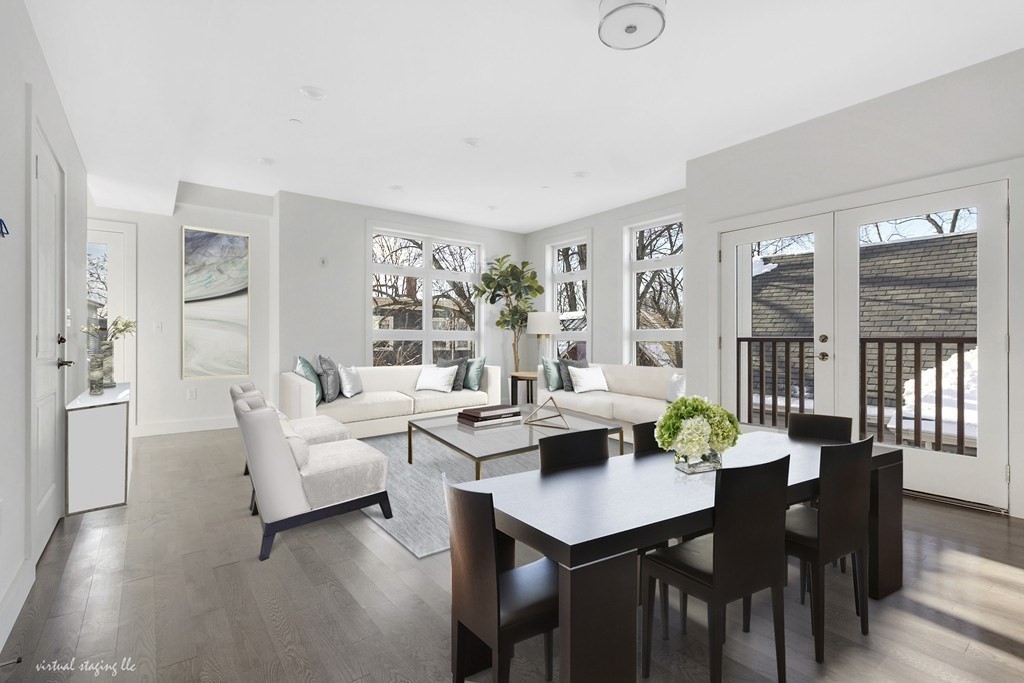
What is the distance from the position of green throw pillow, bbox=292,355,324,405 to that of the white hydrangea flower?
13.3 ft

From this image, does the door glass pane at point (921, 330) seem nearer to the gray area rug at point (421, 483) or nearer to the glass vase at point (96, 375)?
the gray area rug at point (421, 483)

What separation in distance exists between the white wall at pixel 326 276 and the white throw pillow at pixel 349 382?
2.18 feet

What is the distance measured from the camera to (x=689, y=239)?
4.64m

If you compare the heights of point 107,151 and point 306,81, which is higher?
point 306,81

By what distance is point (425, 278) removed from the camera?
6801 mm

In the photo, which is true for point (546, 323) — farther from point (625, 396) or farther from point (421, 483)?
point (421, 483)

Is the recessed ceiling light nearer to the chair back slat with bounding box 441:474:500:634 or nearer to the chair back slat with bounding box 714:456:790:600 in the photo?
the chair back slat with bounding box 441:474:500:634

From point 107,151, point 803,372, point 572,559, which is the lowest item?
point 572,559

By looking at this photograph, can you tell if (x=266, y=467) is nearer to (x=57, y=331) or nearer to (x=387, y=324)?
(x=57, y=331)

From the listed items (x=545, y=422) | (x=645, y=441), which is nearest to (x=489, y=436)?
(x=545, y=422)

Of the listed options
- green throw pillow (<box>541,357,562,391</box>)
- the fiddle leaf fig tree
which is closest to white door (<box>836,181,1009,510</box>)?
green throw pillow (<box>541,357,562,391</box>)

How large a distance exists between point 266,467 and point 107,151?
2938 millimetres

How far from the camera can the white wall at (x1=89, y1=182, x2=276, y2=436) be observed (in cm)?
537

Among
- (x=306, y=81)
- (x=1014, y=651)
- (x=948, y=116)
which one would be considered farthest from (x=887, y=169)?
(x=306, y=81)
